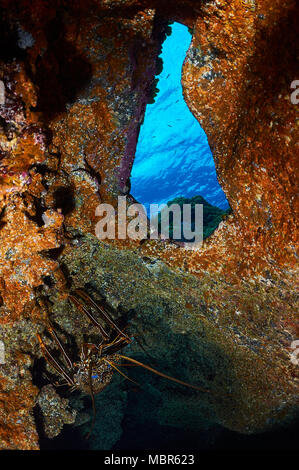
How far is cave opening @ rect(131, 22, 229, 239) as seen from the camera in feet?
89.1

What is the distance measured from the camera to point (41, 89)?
2.38 metres

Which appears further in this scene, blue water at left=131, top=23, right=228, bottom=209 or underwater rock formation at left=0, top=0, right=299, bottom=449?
blue water at left=131, top=23, right=228, bottom=209

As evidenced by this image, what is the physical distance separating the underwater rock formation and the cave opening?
83.5 feet

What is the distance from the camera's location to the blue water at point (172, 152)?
2791 centimetres

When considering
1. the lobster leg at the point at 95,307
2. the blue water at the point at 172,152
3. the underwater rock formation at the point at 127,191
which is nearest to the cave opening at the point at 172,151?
the blue water at the point at 172,152

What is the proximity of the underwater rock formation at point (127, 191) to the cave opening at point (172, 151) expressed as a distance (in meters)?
25.4

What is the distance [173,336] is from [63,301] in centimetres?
156

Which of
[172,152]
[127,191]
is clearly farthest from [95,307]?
[172,152]

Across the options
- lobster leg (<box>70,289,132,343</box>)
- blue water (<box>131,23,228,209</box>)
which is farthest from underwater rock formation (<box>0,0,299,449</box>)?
blue water (<box>131,23,228,209</box>)

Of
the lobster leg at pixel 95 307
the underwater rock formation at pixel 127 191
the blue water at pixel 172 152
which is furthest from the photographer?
the blue water at pixel 172 152

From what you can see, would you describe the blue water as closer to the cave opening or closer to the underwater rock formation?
the cave opening

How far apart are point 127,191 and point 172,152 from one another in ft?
101

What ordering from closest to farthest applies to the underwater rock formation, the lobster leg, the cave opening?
the underwater rock formation < the lobster leg < the cave opening

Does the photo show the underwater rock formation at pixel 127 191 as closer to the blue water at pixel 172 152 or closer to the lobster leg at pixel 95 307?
the lobster leg at pixel 95 307
